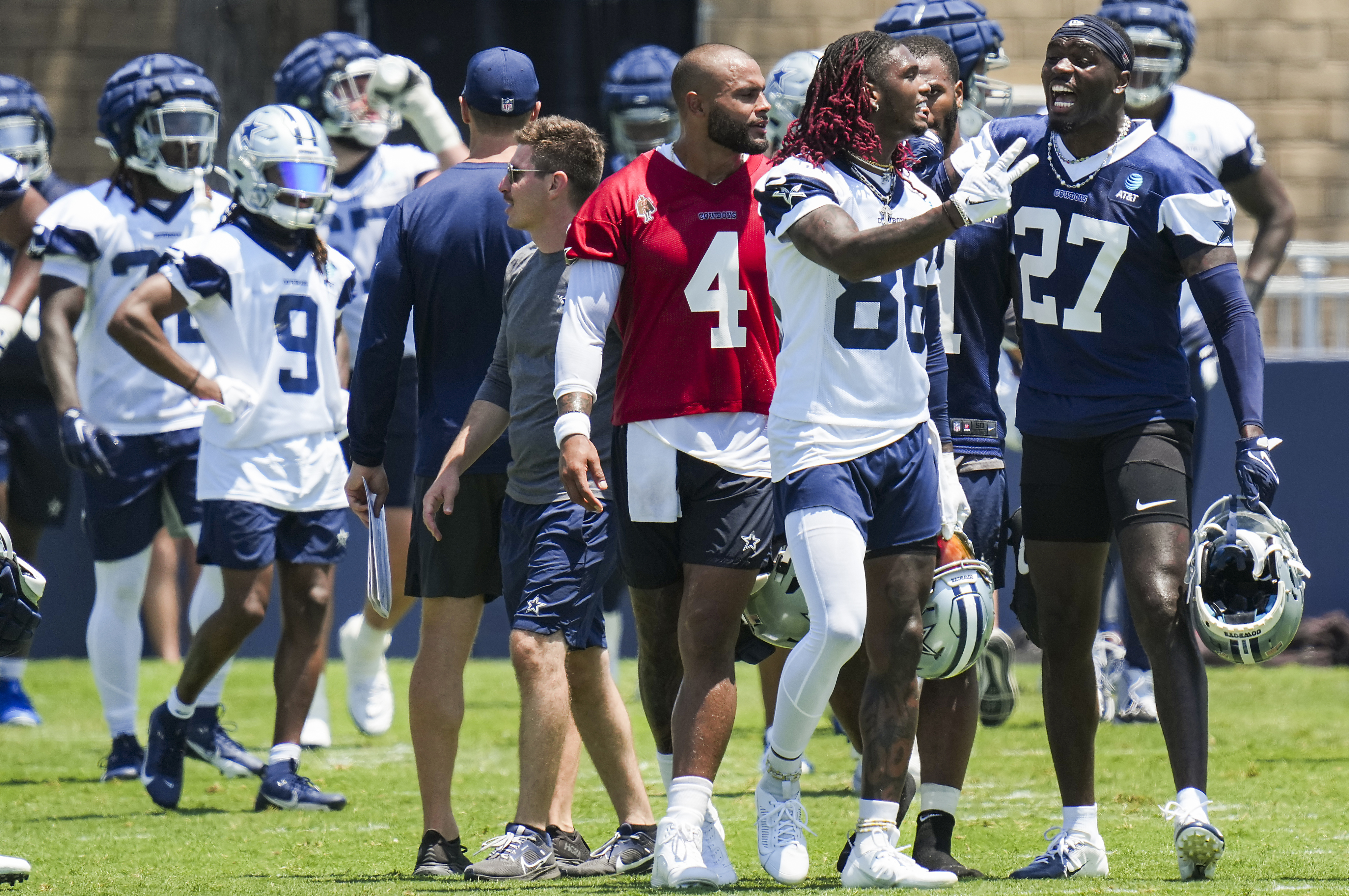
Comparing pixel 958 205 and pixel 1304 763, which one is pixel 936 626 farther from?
pixel 1304 763

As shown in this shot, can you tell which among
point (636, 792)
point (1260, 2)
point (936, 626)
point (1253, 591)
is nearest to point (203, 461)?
point (636, 792)

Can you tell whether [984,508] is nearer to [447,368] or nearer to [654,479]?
[654,479]

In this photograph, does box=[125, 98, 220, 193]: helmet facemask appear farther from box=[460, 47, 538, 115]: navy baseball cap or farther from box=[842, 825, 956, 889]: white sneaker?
box=[842, 825, 956, 889]: white sneaker

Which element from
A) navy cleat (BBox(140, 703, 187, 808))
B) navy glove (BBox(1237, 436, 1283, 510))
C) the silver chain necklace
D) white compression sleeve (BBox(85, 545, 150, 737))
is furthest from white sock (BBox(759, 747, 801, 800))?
white compression sleeve (BBox(85, 545, 150, 737))

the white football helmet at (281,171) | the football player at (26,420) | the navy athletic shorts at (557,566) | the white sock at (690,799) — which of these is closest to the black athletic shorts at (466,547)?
the navy athletic shorts at (557,566)

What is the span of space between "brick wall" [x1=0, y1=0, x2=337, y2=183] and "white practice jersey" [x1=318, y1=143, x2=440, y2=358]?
5072 millimetres

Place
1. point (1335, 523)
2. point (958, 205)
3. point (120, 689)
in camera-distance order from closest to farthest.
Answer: point (958, 205) → point (120, 689) → point (1335, 523)

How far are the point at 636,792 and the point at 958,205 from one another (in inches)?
75.5

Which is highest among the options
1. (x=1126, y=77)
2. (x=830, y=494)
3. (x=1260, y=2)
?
(x=1260, y=2)

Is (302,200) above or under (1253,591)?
above

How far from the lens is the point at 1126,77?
4.99m

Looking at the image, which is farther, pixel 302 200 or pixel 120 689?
pixel 120 689

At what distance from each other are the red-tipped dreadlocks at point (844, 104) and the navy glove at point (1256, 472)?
3.67 ft

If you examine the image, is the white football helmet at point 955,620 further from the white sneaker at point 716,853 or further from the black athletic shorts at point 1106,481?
the white sneaker at point 716,853
